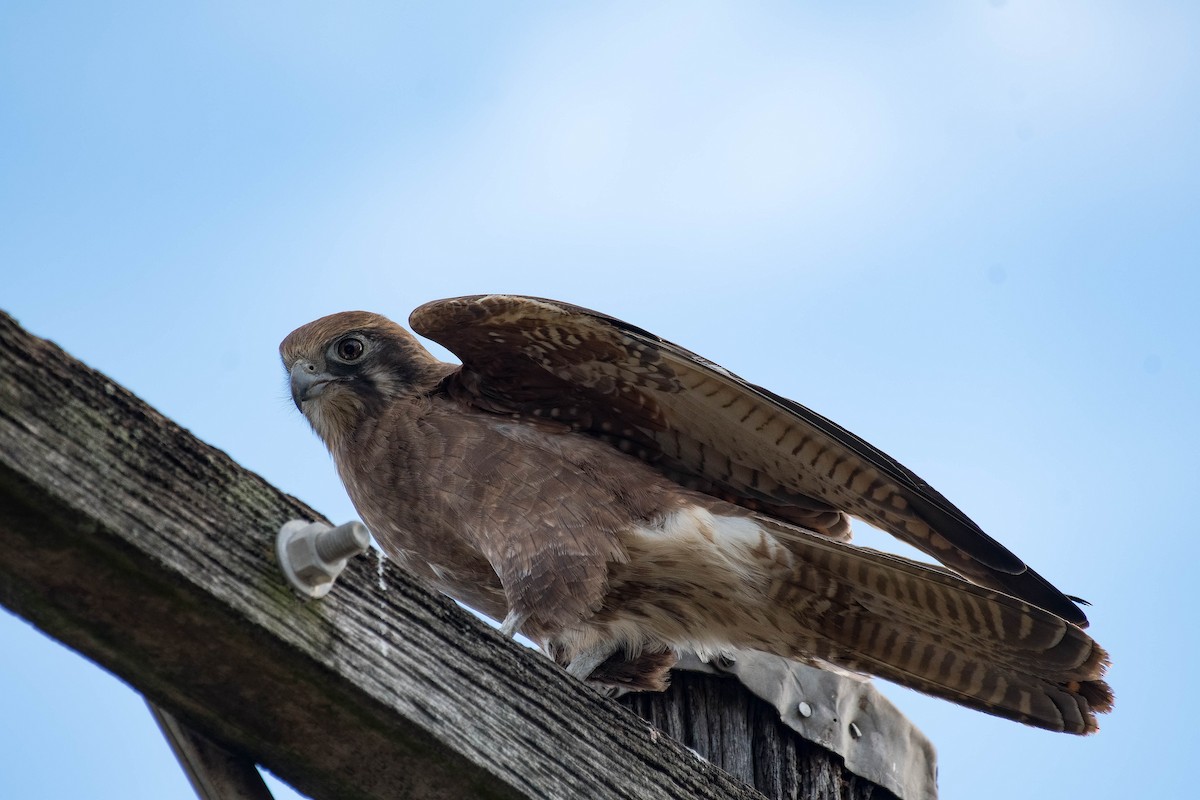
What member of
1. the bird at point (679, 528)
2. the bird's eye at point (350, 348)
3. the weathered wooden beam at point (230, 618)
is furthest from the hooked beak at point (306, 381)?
the weathered wooden beam at point (230, 618)

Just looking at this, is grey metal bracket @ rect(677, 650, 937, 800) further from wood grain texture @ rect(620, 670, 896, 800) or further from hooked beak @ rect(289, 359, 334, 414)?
hooked beak @ rect(289, 359, 334, 414)

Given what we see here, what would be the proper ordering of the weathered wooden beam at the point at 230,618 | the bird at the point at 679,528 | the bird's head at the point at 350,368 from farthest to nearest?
the bird's head at the point at 350,368 → the bird at the point at 679,528 → the weathered wooden beam at the point at 230,618

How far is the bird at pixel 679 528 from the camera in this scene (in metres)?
3.59

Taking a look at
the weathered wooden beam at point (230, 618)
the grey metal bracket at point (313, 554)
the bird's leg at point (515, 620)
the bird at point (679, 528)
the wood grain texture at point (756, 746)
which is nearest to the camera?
the weathered wooden beam at point (230, 618)

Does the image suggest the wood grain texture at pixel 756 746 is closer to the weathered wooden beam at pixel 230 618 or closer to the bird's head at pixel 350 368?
the weathered wooden beam at pixel 230 618

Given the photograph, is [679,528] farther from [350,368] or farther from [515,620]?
[350,368]

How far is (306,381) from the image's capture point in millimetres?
5137

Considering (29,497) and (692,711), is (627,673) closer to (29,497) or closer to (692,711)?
(692,711)

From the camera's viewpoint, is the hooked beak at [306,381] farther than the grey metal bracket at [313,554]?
Yes

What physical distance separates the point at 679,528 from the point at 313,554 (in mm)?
2385

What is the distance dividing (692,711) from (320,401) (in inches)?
82.2

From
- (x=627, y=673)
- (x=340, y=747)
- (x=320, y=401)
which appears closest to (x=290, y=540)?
(x=340, y=747)

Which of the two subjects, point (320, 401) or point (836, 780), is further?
point (320, 401)

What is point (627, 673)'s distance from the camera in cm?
395
